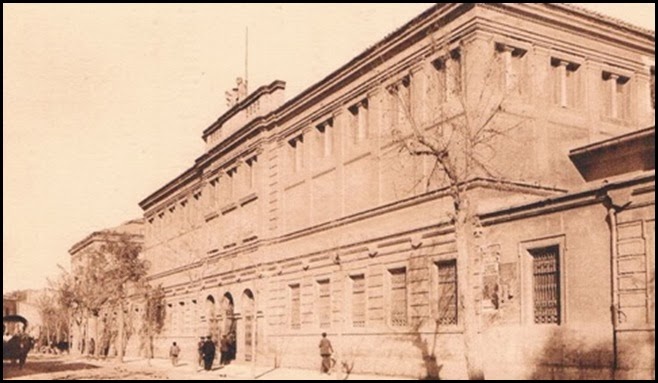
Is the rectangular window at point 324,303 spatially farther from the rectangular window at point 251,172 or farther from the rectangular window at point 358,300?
the rectangular window at point 251,172

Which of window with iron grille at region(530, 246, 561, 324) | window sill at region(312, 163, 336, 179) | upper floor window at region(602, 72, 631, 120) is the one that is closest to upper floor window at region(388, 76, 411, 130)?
window sill at region(312, 163, 336, 179)

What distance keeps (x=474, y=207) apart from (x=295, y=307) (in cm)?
1199

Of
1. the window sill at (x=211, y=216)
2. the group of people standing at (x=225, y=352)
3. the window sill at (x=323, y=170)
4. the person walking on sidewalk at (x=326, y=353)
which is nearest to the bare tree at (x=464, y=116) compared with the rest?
the person walking on sidewalk at (x=326, y=353)

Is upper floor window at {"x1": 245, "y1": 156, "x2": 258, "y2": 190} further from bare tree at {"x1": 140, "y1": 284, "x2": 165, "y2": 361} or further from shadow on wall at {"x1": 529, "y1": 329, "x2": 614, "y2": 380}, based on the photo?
shadow on wall at {"x1": 529, "y1": 329, "x2": 614, "y2": 380}

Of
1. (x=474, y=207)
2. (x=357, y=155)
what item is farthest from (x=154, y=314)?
(x=474, y=207)

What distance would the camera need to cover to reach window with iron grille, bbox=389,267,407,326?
25766 millimetres

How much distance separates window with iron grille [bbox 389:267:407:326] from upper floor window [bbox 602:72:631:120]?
26.1 feet

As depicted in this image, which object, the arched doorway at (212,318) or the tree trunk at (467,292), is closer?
the tree trunk at (467,292)

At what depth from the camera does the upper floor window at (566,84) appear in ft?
81.9

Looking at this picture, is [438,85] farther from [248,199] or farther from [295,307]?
[248,199]

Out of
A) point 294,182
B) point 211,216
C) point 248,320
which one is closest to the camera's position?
point 294,182

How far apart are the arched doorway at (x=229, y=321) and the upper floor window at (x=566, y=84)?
62.7ft

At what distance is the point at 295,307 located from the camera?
32750 mm

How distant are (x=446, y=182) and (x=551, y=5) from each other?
6.02 meters
